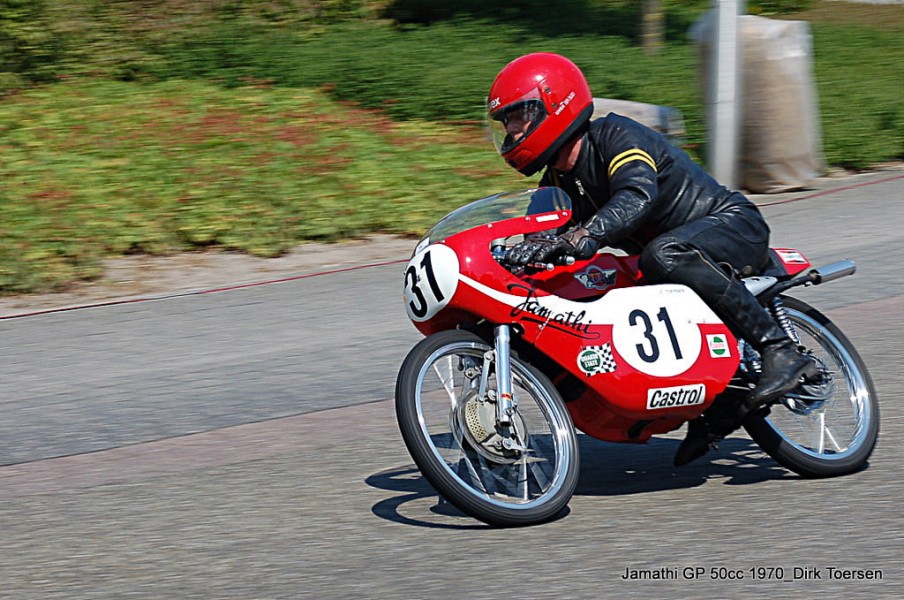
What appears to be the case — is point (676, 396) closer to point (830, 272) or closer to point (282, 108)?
point (830, 272)

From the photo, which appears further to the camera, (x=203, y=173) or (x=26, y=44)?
(x=26, y=44)

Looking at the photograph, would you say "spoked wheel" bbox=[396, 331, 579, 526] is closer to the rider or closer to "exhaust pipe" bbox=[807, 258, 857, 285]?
the rider

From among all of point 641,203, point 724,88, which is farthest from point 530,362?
point 724,88

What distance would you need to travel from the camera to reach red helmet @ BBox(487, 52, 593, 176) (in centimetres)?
530

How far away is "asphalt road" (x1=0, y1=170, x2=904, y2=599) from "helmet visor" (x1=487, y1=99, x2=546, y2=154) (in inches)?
57.0

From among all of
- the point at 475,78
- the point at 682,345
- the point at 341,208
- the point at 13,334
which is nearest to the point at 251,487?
the point at 682,345

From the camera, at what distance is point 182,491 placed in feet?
19.0

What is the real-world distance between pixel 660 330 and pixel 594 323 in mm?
275

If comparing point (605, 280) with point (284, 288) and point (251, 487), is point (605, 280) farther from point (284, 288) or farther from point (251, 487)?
point (284, 288)

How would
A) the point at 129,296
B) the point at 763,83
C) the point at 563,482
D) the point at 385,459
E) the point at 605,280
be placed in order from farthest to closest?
1. the point at 763,83
2. the point at 129,296
3. the point at 385,459
4. the point at 605,280
5. the point at 563,482

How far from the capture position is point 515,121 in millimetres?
5355

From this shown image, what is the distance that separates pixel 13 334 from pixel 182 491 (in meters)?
3.43

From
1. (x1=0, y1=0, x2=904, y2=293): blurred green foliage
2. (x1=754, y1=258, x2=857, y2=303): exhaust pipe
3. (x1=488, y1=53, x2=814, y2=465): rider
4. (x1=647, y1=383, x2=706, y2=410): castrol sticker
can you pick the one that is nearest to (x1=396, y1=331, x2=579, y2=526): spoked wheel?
(x1=647, y1=383, x2=706, y2=410): castrol sticker

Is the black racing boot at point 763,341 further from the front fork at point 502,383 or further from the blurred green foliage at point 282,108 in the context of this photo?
the blurred green foliage at point 282,108
